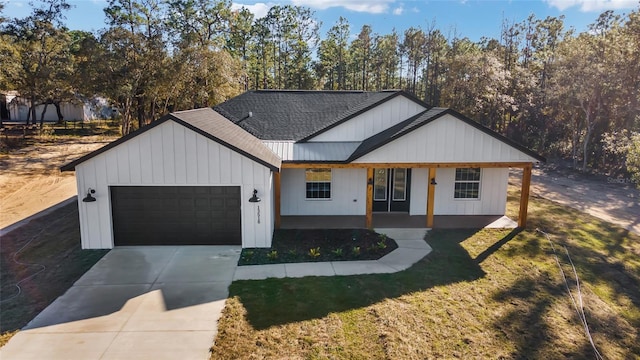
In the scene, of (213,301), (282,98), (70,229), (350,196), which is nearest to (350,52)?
(282,98)

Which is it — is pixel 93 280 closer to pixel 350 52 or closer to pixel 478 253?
pixel 478 253

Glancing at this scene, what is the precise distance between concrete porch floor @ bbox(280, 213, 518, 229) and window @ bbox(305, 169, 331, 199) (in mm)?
851

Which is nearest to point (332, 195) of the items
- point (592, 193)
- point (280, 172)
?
point (280, 172)

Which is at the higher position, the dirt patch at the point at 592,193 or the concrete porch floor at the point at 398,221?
the dirt patch at the point at 592,193

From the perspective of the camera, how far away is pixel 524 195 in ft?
46.9

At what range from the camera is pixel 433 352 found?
7285mm

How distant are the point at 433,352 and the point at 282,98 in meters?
14.4

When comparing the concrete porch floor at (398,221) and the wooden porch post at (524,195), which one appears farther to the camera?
the concrete porch floor at (398,221)

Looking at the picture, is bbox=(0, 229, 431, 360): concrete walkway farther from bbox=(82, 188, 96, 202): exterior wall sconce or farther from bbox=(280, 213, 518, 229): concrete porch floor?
bbox=(280, 213, 518, 229): concrete porch floor

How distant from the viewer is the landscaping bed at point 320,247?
11586 mm

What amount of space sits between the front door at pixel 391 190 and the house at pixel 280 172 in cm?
4

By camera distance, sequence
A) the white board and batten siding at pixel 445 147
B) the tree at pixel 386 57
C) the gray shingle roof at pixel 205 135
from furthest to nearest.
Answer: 1. the tree at pixel 386 57
2. the white board and batten siding at pixel 445 147
3. the gray shingle roof at pixel 205 135

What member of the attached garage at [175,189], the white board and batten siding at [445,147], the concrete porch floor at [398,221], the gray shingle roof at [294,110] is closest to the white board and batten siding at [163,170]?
the attached garage at [175,189]

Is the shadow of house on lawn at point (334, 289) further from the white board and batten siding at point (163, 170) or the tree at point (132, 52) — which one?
the tree at point (132, 52)
